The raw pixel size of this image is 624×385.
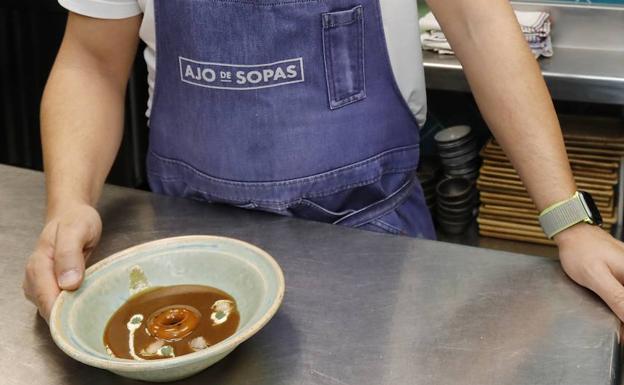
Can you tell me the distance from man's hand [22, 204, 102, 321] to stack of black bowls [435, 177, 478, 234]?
4.23 feet

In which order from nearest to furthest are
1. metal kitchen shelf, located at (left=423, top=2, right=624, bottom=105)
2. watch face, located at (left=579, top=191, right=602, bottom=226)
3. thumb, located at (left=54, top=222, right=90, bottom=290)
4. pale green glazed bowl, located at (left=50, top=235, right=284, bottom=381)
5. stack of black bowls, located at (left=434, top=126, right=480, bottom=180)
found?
pale green glazed bowl, located at (left=50, top=235, right=284, bottom=381)
thumb, located at (left=54, top=222, right=90, bottom=290)
watch face, located at (left=579, top=191, right=602, bottom=226)
metal kitchen shelf, located at (left=423, top=2, right=624, bottom=105)
stack of black bowls, located at (left=434, top=126, right=480, bottom=180)

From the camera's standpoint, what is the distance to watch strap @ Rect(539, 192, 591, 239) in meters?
1.07

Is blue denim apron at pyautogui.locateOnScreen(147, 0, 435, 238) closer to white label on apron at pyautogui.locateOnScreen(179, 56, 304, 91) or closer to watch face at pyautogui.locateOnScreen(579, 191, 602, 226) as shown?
white label on apron at pyautogui.locateOnScreen(179, 56, 304, 91)

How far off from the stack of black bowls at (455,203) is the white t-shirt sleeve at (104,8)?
1.20m

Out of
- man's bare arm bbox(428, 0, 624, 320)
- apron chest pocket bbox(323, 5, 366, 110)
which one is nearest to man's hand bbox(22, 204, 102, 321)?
apron chest pocket bbox(323, 5, 366, 110)

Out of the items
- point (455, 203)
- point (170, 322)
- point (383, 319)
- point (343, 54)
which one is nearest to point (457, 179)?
point (455, 203)

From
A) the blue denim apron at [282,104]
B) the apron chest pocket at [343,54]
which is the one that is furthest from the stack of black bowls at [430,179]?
the apron chest pocket at [343,54]

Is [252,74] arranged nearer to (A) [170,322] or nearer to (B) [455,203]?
(A) [170,322]

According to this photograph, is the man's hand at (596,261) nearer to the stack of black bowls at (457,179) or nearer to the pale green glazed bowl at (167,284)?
the pale green glazed bowl at (167,284)

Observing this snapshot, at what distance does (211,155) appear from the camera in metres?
1.27

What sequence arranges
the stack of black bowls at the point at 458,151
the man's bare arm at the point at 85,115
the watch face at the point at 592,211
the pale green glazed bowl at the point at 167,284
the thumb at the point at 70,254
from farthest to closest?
the stack of black bowls at the point at 458,151 < the man's bare arm at the point at 85,115 < the watch face at the point at 592,211 < the thumb at the point at 70,254 < the pale green glazed bowl at the point at 167,284

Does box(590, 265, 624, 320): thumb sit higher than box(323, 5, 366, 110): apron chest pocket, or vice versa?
box(323, 5, 366, 110): apron chest pocket

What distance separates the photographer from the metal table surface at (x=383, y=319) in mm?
900

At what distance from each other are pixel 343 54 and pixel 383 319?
0.43 meters
